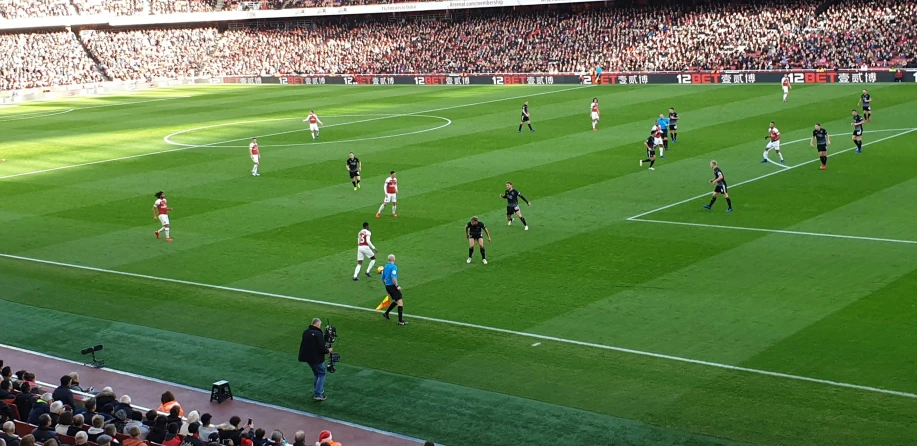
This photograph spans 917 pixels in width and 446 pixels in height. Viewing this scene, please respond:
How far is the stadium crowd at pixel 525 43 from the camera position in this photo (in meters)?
67.8

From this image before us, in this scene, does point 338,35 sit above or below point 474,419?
above

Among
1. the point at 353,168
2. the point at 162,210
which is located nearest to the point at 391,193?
the point at 353,168

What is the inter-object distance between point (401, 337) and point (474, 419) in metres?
4.90

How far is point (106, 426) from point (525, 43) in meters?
73.6

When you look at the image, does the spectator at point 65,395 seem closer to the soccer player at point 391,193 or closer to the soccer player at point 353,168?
the soccer player at point 391,193

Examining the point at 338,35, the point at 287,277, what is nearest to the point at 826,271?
the point at 287,277

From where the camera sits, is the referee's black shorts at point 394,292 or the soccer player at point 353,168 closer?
the referee's black shorts at point 394,292

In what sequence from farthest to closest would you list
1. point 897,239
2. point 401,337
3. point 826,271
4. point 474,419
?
1. point 897,239
2. point 826,271
3. point 401,337
4. point 474,419

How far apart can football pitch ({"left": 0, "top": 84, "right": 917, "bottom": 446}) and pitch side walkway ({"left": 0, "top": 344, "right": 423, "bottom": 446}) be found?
1.44 ft

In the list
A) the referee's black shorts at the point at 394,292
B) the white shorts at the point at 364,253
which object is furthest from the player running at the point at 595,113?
the referee's black shorts at the point at 394,292

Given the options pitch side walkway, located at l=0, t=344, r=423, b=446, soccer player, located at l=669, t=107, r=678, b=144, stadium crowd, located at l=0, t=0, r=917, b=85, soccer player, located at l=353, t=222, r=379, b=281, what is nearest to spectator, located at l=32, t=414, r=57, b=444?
pitch side walkway, located at l=0, t=344, r=423, b=446

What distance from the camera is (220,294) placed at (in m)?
25.9

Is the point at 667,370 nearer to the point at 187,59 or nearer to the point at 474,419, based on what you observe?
the point at 474,419

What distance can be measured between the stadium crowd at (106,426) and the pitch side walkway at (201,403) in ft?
5.49
